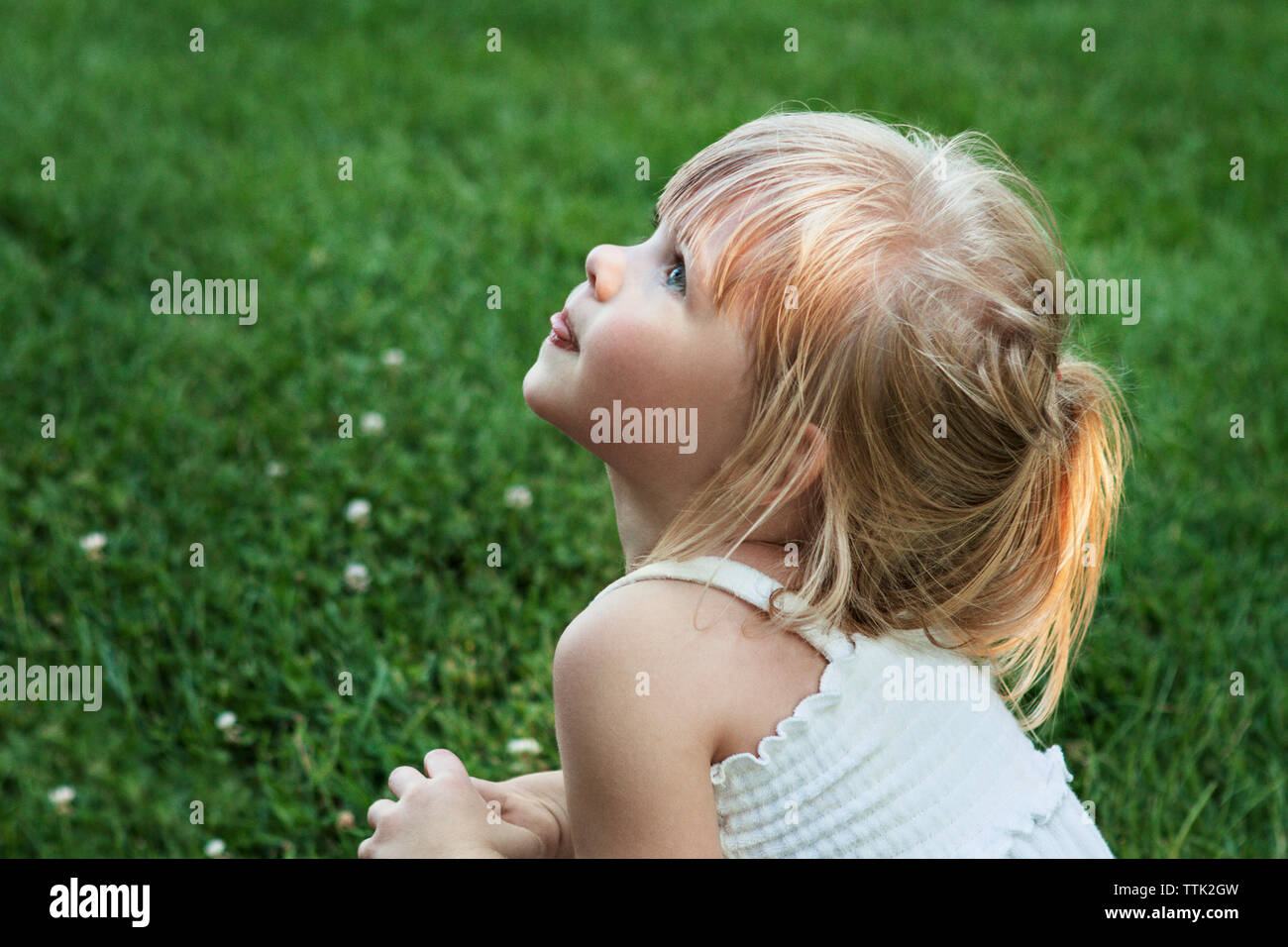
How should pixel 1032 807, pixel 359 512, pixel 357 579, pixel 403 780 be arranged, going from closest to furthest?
pixel 1032 807, pixel 403 780, pixel 357 579, pixel 359 512

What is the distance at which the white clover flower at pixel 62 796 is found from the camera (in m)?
2.21

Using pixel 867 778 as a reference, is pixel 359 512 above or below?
above

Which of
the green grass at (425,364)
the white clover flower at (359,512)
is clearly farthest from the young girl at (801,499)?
the white clover flower at (359,512)

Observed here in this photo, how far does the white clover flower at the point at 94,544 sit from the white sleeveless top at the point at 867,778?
157 cm

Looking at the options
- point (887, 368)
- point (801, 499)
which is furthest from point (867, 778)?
point (887, 368)

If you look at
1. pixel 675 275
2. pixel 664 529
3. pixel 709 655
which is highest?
pixel 675 275

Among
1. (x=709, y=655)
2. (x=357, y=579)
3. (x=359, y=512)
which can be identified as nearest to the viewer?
(x=709, y=655)

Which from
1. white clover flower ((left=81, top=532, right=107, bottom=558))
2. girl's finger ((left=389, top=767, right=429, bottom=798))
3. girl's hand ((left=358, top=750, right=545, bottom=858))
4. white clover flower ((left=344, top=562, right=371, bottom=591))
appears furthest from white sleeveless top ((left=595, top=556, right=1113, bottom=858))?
white clover flower ((left=81, top=532, right=107, bottom=558))

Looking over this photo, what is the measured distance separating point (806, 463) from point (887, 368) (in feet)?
0.45

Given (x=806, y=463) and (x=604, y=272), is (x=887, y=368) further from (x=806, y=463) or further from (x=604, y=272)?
(x=604, y=272)

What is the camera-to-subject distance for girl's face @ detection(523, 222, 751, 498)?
1.48m

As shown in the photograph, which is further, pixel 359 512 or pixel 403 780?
pixel 359 512

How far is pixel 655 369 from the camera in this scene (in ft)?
4.85
